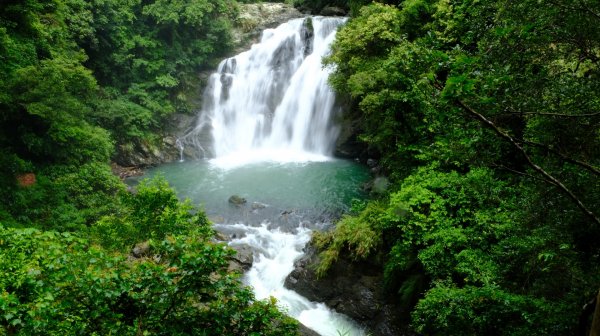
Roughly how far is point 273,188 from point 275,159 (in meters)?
4.90

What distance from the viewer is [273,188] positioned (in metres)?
17.4

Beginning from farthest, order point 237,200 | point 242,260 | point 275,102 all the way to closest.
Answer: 1. point 275,102
2. point 237,200
3. point 242,260

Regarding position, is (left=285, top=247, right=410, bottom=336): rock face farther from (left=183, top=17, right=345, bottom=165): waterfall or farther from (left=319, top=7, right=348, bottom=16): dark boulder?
(left=319, top=7, right=348, bottom=16): dark boulder

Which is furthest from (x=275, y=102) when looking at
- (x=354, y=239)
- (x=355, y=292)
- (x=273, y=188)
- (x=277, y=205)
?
(x=355, y=292)

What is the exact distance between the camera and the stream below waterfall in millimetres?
12250

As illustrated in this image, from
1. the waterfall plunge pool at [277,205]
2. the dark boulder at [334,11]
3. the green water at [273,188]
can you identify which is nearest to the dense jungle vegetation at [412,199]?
the waterfall plunge pool at [277,205]

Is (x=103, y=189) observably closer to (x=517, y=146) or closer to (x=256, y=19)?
(x=517, y=146)

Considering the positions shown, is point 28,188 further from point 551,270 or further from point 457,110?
Answer: point 551,270

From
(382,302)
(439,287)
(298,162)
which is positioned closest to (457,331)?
(439,287)

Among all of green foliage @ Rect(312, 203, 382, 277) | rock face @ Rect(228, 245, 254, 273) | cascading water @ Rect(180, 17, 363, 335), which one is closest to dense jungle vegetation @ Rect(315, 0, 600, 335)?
green foliage @ Rect(312, 203, 382, 277)

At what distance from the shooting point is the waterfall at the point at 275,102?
22.3 meters

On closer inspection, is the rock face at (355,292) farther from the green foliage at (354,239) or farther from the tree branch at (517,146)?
the tree branch at (517,146)

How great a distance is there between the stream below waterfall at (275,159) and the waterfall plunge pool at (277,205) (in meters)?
0.04

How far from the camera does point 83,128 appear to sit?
13.5 m
